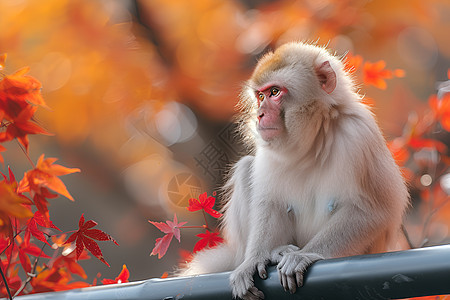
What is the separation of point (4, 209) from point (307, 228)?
3.64 feet

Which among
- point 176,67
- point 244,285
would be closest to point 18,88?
point 244,285

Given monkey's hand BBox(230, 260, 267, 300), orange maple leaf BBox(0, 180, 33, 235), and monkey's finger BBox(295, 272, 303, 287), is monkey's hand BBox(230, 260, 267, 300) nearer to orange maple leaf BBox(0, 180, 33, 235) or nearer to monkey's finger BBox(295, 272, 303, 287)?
monkey's finger BBox(295, 272, 303, 287)

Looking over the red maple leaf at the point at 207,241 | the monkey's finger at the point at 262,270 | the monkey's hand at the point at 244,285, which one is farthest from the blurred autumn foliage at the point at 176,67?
the monkey's hand at the point at 244,285

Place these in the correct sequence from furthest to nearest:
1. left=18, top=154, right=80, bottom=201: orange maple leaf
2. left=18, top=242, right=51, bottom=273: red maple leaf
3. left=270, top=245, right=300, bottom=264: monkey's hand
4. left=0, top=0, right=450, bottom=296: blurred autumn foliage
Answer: left=0, top=0, right=450, bottom=296: blurred autumn foliage
left=18, top=242, right=51, bottom=273: red maple leaf
left=270, top=245, right=300, bottom=264: monkey's hand
left=18, top=154, right=80, bottom=201: orange maple leaf

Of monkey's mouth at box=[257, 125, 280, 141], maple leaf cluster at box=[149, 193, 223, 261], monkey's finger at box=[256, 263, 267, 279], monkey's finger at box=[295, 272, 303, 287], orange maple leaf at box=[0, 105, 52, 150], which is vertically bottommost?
maple leaf cluster at box=[149, 193, 223, 261]

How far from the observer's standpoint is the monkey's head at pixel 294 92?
6.13ft

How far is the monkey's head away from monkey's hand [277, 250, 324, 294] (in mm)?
500

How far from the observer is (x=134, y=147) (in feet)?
13.0

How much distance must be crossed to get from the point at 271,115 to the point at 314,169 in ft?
0.76

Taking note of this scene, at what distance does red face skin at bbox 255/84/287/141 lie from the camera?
187 centimetres

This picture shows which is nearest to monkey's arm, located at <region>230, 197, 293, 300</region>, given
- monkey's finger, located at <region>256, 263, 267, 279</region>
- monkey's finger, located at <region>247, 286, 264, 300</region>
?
monkey's finger, located at <region>256, 263, 267, 279</region>

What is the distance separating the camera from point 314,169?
1902 mm

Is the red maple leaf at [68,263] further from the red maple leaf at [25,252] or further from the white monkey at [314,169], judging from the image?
the white monkey at [314,169]

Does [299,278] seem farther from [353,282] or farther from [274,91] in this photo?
[274,91]
